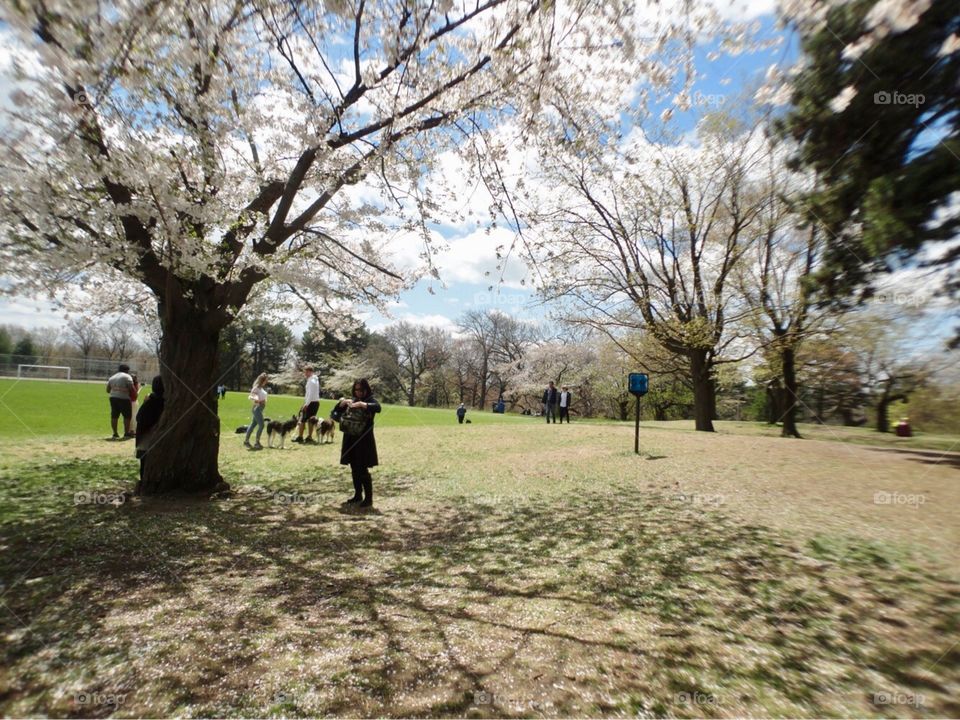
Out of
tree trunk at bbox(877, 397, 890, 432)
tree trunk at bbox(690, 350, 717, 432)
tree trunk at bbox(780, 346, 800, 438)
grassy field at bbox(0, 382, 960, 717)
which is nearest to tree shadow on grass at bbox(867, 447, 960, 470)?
grassy field at bbox(0, 382, 960, 717)

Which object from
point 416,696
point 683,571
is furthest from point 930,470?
point 416,696

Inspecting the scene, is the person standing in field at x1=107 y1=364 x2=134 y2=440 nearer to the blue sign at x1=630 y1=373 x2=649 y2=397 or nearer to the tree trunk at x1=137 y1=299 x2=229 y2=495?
the tree trunk at x1=137 y1=299 x2=229 y2=495

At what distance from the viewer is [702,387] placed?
19.8m

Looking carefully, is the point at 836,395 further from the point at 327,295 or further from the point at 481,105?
the point at 327,295

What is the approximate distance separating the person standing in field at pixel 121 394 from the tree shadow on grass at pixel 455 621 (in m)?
7.23

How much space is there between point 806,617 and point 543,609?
2.21 meters

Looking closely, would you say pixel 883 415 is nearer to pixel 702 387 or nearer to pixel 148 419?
pixel 702 387

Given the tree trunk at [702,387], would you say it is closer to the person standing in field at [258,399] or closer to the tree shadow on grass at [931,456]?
the tree shadow on grass at [931,456]

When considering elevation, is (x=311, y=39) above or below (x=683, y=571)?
above

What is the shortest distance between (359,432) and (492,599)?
147 inches

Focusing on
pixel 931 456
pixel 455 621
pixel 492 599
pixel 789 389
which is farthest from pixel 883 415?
pixel 789 389

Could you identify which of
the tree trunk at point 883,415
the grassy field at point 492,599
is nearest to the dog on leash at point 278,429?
the grassy field at point 492,599

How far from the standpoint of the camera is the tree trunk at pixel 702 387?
19.2 m

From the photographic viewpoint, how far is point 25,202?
5395 mm
